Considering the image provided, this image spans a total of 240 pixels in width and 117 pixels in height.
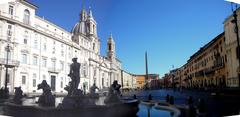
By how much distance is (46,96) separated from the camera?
6.43m

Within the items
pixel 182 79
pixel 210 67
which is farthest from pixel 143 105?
pixel 210 67

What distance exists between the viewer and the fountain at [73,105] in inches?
222

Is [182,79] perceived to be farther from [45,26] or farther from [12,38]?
[12,38]

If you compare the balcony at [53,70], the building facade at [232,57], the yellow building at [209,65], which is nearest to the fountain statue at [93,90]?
the balcony at [53,70]

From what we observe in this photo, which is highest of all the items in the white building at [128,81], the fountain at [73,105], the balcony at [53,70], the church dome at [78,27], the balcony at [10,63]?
the church dome at [78,27]

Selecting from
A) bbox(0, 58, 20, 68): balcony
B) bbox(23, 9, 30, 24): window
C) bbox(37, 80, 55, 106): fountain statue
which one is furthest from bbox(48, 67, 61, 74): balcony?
bbox(23, 9, 30, 24): window

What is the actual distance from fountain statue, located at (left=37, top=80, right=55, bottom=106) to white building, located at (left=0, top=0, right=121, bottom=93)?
0.69 ft

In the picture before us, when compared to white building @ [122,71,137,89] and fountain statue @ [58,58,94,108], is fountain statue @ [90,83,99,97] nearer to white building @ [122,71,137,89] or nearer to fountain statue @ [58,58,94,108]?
fountain statue @ [58,58,94,108]

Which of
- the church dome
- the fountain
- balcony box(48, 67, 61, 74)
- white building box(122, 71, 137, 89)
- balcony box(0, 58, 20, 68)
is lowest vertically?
the fountain

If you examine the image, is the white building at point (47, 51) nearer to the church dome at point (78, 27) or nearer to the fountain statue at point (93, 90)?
the church dome at point (78, 27)

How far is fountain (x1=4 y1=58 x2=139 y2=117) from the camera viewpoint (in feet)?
18.5

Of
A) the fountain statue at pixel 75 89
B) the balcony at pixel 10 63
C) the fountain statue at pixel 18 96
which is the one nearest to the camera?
the balcony at pixel 10 63

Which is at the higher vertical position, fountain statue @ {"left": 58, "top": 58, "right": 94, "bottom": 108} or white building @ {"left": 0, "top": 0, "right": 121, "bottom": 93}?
white building @ {"left": 0, "top": 0, "right": 121, "bottom": 93}

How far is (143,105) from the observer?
9508 mm
